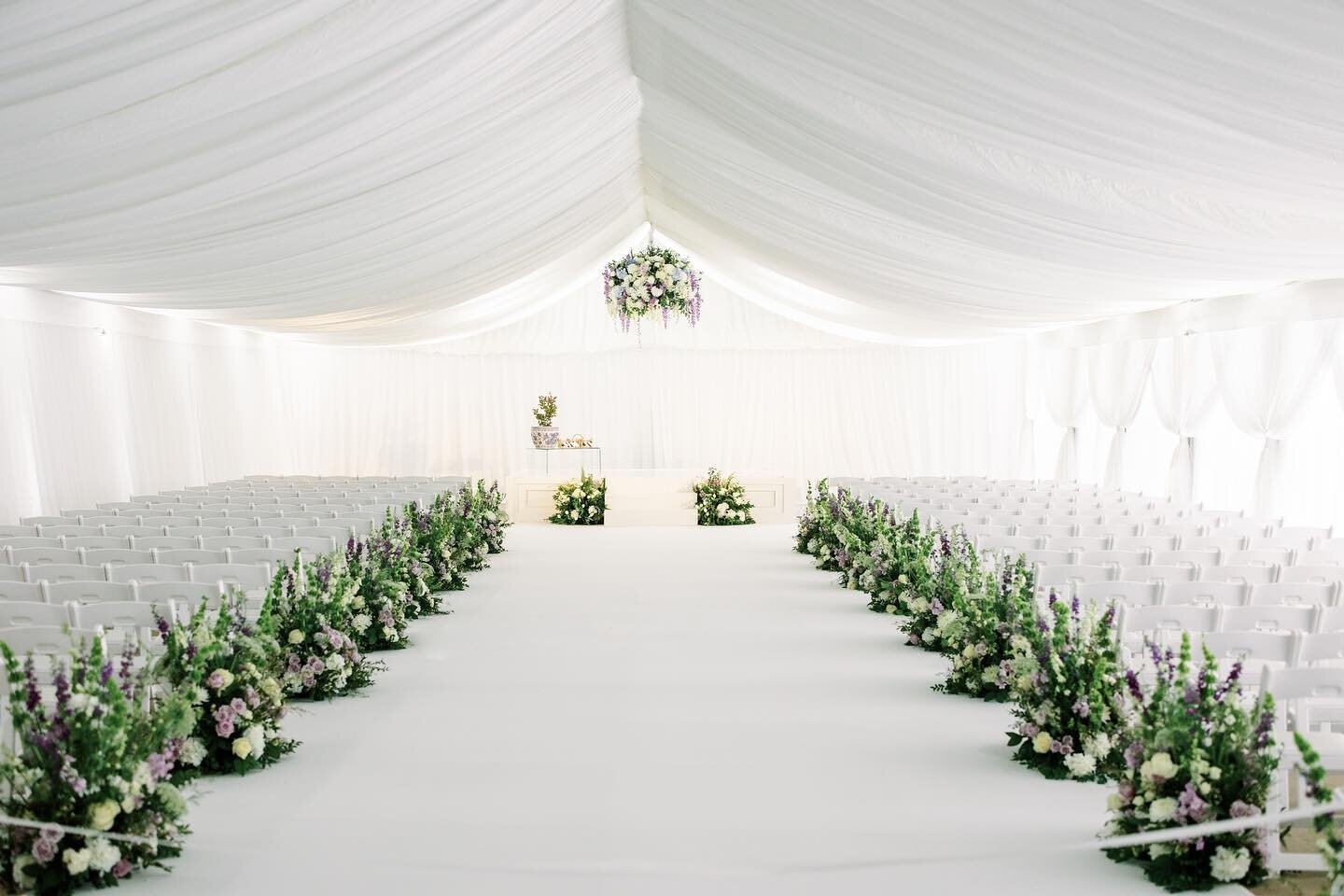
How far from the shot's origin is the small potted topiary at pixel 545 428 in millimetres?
18422

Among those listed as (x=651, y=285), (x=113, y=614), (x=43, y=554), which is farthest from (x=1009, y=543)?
(x=651, y=285)

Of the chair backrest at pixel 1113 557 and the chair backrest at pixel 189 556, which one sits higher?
the chair backrest at pixel 189 556

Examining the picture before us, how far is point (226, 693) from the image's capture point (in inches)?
206

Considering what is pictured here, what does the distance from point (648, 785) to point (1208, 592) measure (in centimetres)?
342

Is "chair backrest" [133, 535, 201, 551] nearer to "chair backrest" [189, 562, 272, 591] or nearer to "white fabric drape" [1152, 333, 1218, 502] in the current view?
"chair backrest" [189, 562, 272, 591]

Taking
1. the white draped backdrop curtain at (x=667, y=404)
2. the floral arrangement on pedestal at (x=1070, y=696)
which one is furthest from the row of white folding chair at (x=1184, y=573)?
the white draped backdrop curtain at (x=667, y=404)

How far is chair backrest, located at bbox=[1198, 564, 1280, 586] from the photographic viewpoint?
277 inches

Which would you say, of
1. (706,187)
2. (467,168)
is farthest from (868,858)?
(706,187)

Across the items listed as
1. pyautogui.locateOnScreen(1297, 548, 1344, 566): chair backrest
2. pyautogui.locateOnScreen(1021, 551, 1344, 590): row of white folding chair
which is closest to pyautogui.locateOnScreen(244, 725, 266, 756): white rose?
pyautogui.locateOnScreen(1021, 551, 1344, 590): row of white folding chair

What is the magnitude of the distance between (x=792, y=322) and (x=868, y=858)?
56.3ft

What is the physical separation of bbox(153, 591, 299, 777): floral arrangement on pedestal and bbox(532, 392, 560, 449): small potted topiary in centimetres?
1283

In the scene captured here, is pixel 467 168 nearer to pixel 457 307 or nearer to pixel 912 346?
pixel 457 307

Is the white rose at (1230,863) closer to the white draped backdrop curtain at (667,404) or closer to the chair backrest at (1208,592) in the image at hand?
the chair backrest at (1208,592)

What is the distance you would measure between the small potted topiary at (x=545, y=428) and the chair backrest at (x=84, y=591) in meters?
11.9
